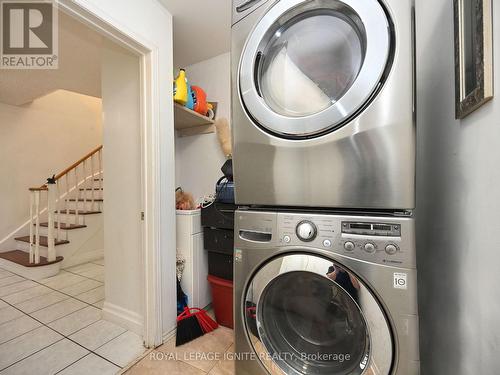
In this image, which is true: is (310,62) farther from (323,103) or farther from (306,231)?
(306,231)

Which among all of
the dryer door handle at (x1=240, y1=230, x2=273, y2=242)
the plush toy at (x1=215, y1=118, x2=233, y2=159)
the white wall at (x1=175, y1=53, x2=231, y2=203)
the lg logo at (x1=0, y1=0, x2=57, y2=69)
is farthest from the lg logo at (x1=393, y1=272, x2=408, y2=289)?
the lg logo at (x1=0, y1=0, x2=57, y2=69)

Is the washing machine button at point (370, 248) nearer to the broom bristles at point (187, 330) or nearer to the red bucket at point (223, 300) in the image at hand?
the red bucket at point (223, 300)

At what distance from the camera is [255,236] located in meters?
0.80

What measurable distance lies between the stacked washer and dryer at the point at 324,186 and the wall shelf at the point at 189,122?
0.91 metres

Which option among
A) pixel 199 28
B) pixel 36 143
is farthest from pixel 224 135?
pixel 36 143

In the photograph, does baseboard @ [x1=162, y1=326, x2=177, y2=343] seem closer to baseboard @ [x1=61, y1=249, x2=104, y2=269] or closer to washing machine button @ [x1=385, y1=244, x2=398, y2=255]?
washing machine button @ [x1=385, y1=244, x2=398, y2=255]

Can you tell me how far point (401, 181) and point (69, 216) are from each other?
3.95 m

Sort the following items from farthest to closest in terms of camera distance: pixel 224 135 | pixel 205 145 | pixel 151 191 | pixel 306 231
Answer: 1. pixel 205 145
2. pixel 224 135
3. pixel 151 191
4. pixel 306 231

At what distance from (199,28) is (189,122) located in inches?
27.8

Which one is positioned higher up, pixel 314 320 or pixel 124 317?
pixel 314 320

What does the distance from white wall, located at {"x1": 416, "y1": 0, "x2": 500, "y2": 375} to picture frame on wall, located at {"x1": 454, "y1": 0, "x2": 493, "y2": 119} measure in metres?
0.02

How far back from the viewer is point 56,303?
1.84 meters

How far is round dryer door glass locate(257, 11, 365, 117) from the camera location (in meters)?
0.70

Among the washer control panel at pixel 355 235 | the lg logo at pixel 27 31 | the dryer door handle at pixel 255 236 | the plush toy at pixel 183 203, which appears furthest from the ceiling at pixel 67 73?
the washer control panel at pixel 355 235
